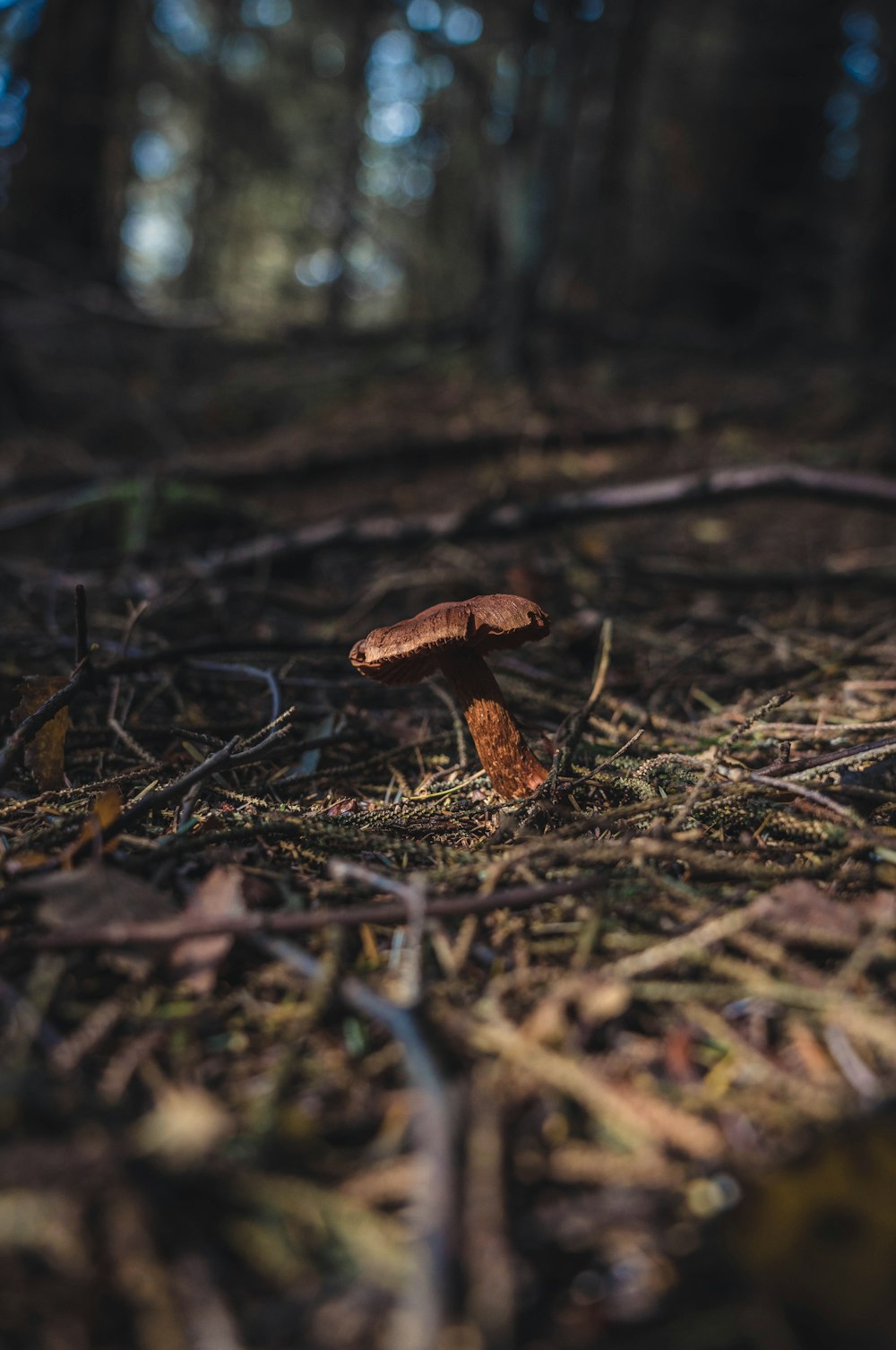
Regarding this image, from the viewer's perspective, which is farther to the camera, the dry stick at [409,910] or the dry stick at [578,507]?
the dry stick at [578,507]

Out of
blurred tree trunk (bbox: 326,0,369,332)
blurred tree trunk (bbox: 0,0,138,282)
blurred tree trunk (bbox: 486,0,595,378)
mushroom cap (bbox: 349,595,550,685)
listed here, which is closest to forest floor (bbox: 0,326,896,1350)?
mushroom cap (bbox: 349,595,550,685)

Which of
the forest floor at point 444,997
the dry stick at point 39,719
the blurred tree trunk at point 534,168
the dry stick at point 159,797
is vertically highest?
the blurred tree trunk at point 534,168

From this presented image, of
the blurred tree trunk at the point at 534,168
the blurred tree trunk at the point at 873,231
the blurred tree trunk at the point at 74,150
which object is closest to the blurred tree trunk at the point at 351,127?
the blurred tree trunk at the point at 74,150

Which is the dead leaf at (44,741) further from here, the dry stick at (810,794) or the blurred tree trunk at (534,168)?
the blurred tree trunk at (534,168)

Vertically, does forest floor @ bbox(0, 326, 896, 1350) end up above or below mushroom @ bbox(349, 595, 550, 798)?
below

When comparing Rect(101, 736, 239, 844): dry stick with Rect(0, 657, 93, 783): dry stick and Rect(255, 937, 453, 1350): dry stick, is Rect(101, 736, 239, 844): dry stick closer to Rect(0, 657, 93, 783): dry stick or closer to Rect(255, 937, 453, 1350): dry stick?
Rect(0, 657, 93, 783): dry stick

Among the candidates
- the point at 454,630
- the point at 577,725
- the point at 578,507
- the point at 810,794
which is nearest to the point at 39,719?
the point at 454,630

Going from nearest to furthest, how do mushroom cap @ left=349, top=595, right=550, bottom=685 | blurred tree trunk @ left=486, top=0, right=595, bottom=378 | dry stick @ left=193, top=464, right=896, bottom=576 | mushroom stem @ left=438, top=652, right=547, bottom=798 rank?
mushroom cap @ left=349, top=595, right=550, bottom=685 < mushroom stem @ left=438, top=652, right=547, bottom=798 < dry stick @ left=193, top=464, right=896, bottom=576 < blurred tree trunk @ left=486, top=0, right=595, bottom=378
